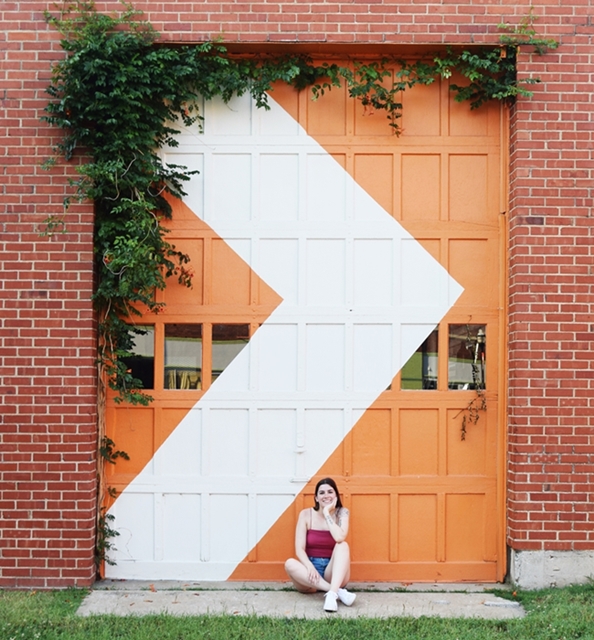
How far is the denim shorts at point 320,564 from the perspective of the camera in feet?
18.3

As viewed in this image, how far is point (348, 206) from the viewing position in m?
6.03

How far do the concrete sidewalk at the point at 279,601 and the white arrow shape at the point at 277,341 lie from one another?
0.24m

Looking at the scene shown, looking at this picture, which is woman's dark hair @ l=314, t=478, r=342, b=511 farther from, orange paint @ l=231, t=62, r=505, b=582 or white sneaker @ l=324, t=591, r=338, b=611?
white sneaker @ l=324, t=591, r=338, b=611

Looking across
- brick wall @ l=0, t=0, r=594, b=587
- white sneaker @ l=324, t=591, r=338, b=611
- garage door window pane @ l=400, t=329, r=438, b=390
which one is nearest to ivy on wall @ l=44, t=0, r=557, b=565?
brick wall @ l=0, t=0, r=594, b=587

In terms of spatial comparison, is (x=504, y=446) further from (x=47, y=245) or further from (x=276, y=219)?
(x=47, y=245)

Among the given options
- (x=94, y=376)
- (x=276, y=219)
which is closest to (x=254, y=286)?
(x=276, y=219)

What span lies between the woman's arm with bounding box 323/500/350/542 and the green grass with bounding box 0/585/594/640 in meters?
0.62

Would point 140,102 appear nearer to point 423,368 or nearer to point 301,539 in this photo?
point 423,368

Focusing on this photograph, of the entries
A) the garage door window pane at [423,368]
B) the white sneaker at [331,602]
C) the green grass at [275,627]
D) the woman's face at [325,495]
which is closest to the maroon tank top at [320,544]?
the woman's face at [325,495]

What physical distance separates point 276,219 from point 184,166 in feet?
2.78

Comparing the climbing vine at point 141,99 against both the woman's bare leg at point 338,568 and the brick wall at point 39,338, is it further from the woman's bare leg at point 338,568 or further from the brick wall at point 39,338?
the woman's bare leg at point 338,568

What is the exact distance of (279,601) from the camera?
547cm

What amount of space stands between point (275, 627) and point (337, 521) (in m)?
0.95

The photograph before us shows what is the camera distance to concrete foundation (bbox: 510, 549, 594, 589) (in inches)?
222
